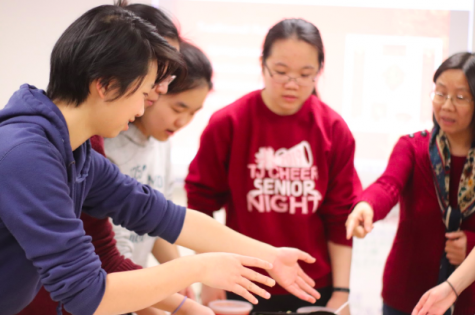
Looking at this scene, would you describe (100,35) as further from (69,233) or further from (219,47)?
(219,47)

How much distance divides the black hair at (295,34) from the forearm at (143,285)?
→ 2.93 ft

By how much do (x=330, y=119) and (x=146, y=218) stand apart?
0.82 meters

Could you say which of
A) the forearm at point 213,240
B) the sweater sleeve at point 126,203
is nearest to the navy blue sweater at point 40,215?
the sweater sleeve at point 126,203

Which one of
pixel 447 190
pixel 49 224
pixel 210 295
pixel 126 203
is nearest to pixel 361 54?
pixel 447 190

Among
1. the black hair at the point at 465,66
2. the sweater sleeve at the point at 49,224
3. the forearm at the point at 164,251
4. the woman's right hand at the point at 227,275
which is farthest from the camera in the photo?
the forearm at the point at 164,251

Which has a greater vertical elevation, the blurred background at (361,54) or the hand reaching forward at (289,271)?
the blurred background at (361,54)

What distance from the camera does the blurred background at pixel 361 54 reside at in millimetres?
2998

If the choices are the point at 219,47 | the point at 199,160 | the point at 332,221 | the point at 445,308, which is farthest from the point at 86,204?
the point at 219,47

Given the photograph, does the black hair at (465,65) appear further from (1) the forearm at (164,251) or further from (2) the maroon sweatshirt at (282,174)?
(1) the forearm at (164,251)

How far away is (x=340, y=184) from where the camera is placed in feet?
5.54

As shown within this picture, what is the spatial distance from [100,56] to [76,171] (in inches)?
10.3

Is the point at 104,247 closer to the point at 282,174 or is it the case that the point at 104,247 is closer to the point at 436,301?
the point at 282,174

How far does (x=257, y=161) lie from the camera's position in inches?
66.0

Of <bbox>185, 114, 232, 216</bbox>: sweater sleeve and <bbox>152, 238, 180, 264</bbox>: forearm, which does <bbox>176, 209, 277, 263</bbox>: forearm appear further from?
<bbox>152, 238, 180, 264</bbox>: forearm
